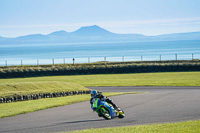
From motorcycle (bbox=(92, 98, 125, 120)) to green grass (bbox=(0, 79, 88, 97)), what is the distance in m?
9.43

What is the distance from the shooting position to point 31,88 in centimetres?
2492

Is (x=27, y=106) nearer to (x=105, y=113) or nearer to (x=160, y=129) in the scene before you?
(x=105, y=113)

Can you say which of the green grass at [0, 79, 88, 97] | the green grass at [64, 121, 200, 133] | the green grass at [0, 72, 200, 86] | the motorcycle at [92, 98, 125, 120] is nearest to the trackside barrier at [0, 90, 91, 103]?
the green grass at [0, 79, 88, 97]

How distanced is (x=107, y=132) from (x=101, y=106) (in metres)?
1.80

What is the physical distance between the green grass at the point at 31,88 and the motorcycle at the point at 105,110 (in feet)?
30.9

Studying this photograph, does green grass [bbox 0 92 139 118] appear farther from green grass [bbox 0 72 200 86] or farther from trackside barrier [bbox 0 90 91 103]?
green grass [bbox 0 72 200 86]

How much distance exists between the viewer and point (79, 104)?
69.1 feet

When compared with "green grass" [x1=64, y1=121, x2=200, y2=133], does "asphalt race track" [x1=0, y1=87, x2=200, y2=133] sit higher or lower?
lower

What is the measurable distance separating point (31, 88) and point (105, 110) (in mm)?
11832

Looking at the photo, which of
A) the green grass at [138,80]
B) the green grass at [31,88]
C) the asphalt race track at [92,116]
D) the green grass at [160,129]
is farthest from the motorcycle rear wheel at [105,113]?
the green grass at [138,80]

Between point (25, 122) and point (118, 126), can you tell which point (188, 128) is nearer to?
point (118, 126)

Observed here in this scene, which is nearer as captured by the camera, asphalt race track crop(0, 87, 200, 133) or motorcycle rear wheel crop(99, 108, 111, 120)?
motorcycle rear wheel crop(99, 108, 111, 120)

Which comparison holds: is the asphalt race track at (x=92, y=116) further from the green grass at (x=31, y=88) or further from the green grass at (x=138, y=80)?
the green grass at (x=138, y=80)

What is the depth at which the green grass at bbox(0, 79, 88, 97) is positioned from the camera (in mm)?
22992
